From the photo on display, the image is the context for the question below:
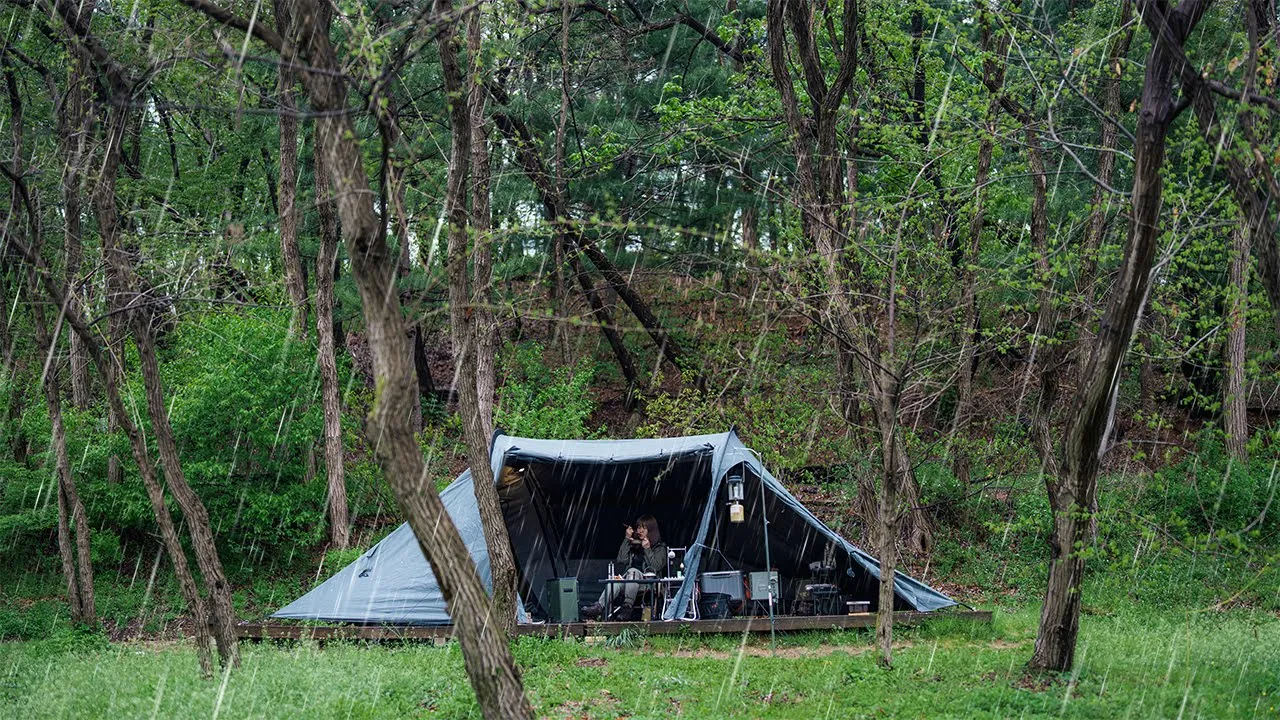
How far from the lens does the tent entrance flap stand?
12.7m

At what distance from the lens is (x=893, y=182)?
15.3m

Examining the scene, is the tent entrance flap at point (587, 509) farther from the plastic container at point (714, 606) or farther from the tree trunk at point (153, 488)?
the tree trunk at point (153, 488)

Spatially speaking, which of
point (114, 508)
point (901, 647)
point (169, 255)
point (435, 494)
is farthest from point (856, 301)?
point (114, 508)

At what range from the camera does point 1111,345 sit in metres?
7.04

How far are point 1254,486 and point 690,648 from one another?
10.4 m

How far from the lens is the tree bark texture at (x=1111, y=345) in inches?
263

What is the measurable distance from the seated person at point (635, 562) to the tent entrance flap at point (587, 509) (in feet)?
2.19

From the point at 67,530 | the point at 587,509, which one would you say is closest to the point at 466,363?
the point at 587,509

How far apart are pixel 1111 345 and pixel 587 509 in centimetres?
770

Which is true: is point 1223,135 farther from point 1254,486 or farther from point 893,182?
point 1254,486

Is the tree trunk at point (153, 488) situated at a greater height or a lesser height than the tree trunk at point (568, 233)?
lesser

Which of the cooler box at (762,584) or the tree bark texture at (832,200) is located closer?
the tree bark texture at (832,200)

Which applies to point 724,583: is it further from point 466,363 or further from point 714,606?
point 466,363

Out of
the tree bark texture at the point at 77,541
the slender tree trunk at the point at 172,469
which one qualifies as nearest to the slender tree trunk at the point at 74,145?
the slender tree trunk at the point at 172,469
